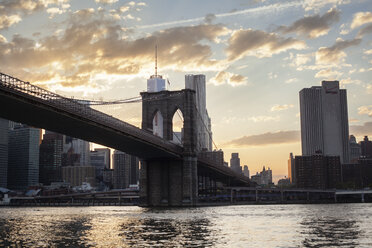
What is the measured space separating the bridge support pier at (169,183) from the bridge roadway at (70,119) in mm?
6459

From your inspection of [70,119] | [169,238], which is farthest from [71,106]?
[169,238]

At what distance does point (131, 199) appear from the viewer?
7741 inches

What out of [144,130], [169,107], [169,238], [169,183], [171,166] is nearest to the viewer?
[169,238]

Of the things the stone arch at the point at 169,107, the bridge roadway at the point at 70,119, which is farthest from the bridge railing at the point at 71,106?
the stone arch at the point at 169,107

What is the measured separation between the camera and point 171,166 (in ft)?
319

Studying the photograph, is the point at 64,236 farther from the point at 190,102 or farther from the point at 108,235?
the point at 190,102

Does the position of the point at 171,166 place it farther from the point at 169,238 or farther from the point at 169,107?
the point at 169,238

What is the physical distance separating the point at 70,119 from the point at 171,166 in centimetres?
3706

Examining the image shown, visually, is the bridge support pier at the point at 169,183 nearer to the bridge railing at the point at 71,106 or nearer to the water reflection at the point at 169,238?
the bridge railing at the point at 71,106

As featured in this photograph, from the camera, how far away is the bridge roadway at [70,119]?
5391 centimetres

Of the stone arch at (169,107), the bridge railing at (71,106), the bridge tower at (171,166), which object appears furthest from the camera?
the stone arch at (169,107)

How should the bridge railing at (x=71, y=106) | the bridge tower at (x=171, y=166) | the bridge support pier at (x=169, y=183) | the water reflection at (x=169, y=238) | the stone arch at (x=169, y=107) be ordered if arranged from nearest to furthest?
the water reflection at (x=169, y=238), the bridge railing at (x=71, y=106), the bridge support pier at (x=169, y=183), the bridge tower at (x=171, y=166), the stone arch at (x=169, y=107)

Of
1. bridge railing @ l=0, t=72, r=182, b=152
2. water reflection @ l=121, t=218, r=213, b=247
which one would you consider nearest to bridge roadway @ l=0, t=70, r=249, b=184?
bridge railing @ l=0, t=72, r=182, b=152

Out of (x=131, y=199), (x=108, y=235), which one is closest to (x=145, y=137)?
(x=108, y=235)
